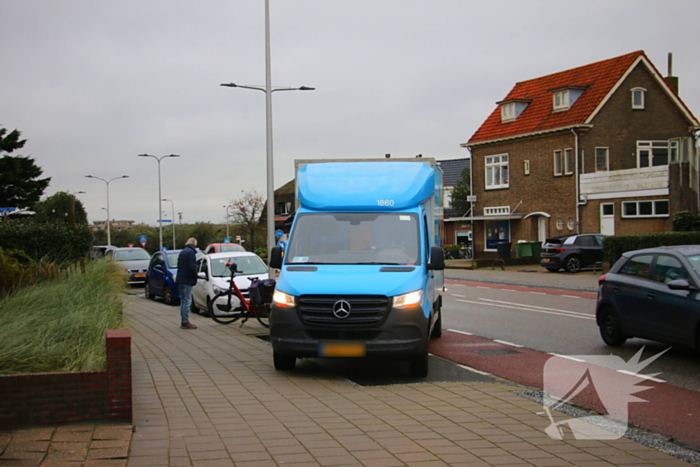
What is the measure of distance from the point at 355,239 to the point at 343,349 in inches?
68.2

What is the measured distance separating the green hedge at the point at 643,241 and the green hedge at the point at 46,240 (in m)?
18.6

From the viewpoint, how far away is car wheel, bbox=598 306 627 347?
11.4 meters

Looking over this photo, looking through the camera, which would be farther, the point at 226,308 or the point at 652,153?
the point at 652,153

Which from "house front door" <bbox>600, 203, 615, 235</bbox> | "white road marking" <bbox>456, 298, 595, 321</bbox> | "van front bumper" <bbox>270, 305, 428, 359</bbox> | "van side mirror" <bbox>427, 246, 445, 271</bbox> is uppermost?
"house front door" <bbox>600, 203, 615, 235</bbox>

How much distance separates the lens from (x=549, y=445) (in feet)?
19.8

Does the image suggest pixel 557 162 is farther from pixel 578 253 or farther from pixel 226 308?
pixel 226 308

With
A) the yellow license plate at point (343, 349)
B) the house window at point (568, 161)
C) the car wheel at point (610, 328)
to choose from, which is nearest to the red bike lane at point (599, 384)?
the car wheel at point (610, 328)

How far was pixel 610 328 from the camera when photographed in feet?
38.2


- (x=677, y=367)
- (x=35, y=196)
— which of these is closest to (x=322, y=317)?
(x=677, y=367)

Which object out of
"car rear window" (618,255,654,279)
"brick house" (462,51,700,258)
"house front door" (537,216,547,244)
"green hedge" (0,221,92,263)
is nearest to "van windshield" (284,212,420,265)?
"car rear window" (618,255,654,279)

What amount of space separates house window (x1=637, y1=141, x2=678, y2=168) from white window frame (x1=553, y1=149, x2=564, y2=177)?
4.28 m

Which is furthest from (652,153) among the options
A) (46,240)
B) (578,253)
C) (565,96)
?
(46,240)

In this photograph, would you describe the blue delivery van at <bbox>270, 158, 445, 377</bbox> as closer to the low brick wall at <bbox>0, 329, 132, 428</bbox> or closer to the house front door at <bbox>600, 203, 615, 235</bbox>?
the low brick wall at <bbox>0, 329, 132, 428</bbox>

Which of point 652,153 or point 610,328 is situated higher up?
point 652,153
